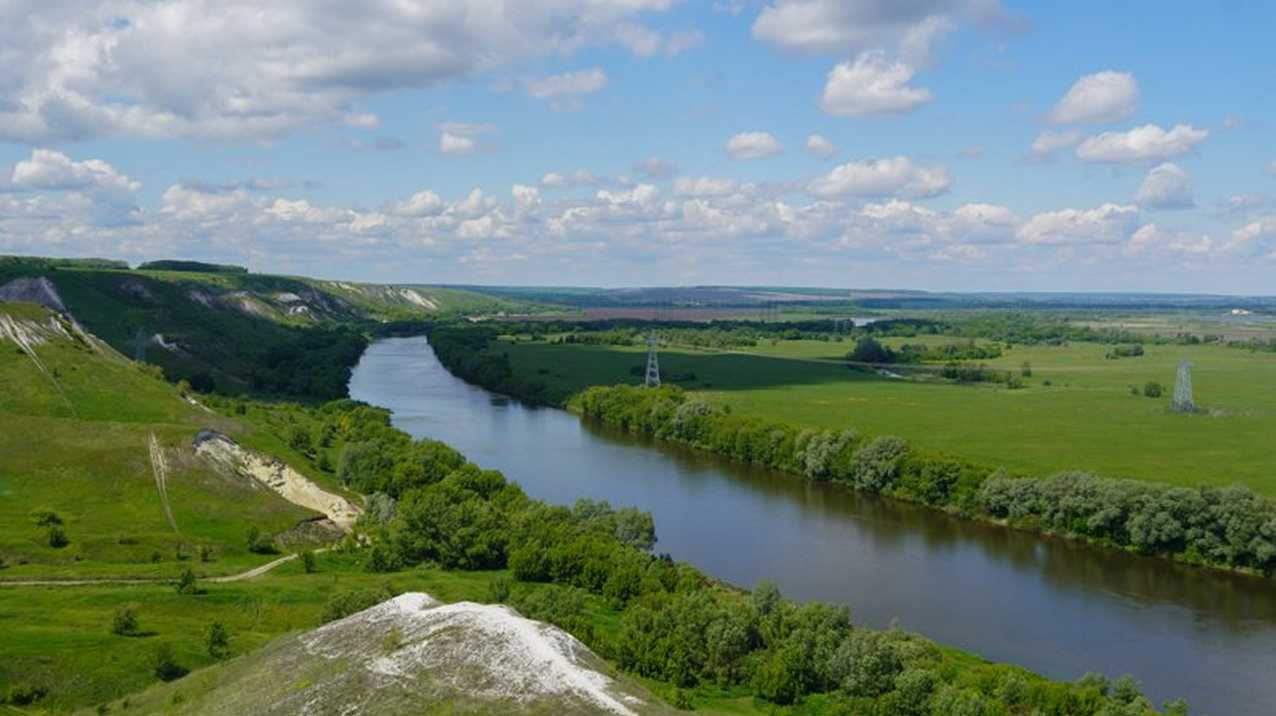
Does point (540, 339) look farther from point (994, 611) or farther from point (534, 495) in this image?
point (994, 611)

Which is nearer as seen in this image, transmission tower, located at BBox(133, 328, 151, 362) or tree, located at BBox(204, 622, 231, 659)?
tree, located at BBox(204, 622, 231, 659)

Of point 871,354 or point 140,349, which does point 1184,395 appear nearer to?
point 871,354

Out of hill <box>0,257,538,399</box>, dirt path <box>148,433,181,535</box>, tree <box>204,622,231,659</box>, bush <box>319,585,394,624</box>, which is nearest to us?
tree <box>204,622,231,659</box>

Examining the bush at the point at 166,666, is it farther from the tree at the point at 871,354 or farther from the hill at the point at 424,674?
the tree at the point at 871,354

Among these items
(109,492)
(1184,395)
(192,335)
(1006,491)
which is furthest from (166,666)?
(192,335)

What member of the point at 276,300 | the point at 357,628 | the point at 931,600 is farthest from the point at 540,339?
the point at 357,628

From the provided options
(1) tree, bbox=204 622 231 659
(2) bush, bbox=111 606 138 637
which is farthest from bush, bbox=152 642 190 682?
(2) bush, bbox=111 606 138 637

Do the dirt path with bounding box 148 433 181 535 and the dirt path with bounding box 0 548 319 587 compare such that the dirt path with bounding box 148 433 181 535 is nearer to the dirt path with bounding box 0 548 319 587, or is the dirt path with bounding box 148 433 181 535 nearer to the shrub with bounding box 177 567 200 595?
the dirt path with bounding box 0 548 319 587
